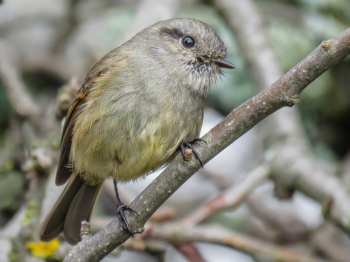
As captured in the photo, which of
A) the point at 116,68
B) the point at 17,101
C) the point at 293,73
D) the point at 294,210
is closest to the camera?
the point at 293,73

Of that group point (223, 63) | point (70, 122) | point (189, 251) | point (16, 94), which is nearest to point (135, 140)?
point (70, 122)

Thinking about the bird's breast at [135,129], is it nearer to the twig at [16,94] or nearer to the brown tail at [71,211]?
the brown tail at [71,211]

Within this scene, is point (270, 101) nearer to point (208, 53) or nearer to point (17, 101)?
point (208, 53)

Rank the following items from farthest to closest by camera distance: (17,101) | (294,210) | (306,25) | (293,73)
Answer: (306,25) → (294,210) → (17,101) → (293,73)

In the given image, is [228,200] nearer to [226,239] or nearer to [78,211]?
[226,239]

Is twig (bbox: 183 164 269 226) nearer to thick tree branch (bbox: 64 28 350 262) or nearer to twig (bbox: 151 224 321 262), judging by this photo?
twig (bbox: 151 224 321 262)

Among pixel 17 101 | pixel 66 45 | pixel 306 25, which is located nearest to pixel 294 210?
pixel 306 25
